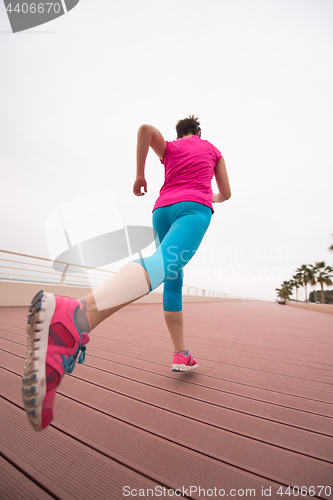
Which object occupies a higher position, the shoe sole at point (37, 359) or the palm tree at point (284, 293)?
the shoe sole at point (37, 359)

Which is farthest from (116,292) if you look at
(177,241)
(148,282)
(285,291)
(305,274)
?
(285,291)

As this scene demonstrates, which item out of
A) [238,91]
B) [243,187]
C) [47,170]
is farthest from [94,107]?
[243,187]

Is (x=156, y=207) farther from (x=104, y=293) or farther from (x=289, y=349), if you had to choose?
(x=289, y=349)

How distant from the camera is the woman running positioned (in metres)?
0.51

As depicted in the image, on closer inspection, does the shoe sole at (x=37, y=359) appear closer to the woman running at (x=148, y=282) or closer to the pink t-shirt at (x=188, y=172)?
the woman running at (x=148, y=282)

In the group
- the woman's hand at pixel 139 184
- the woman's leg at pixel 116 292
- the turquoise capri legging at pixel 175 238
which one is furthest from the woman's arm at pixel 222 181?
the woman's leg at pixel 116 292

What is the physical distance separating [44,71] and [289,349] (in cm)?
2597

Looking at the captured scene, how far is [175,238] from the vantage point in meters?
0.86

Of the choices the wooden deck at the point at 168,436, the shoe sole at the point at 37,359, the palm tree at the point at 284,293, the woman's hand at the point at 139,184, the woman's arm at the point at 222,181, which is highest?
the woman's arm at the point at 222,181

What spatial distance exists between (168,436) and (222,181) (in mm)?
1181

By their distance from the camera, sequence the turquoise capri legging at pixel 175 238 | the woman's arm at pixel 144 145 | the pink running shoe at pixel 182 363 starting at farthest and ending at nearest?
the pink running shoe at pixel 182 363 → the woman's arm at pixel 144 145 → the turquoise capri legging at pixel 175 238

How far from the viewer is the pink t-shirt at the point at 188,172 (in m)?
1.01

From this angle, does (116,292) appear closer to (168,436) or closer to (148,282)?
(148,282)

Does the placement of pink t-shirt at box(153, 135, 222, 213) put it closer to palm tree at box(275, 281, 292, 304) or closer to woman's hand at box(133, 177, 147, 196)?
woman's hand at box(133, 177, 147, 196)
